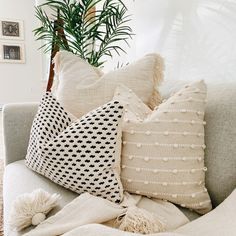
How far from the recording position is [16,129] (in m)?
1.20

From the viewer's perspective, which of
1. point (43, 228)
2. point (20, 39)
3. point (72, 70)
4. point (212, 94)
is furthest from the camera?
point (20, 39)

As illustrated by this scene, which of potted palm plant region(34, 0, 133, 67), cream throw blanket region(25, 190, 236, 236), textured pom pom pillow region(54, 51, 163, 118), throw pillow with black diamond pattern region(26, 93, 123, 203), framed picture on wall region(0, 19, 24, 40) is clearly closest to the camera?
cream throw blanket region(25, 190, 236, 236)

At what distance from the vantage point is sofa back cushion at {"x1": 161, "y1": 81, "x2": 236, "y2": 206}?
791 mm

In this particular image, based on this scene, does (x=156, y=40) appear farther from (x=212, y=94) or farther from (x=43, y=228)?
(x=43, y=228)

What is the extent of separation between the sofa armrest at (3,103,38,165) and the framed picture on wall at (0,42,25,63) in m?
4.19

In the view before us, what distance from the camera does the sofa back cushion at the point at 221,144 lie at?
79 cm

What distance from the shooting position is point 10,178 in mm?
970

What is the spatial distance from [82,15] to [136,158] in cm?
134

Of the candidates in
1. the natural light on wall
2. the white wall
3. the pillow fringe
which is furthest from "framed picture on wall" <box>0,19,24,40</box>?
the pillow fringe

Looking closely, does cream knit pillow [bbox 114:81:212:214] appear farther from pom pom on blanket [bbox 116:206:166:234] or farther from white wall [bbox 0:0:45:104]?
white wall [bbox 0:0:45:104]

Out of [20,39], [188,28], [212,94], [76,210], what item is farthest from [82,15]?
[20,39]

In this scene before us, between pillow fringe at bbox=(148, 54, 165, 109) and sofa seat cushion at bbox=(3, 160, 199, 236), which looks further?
pillow fringe at bbox=(148, 54, 165, 109)

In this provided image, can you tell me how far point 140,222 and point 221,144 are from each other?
0.37 meters

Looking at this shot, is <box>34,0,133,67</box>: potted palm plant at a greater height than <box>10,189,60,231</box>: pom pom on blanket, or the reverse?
<box>34,0,133,67</box>: potted palm plant
